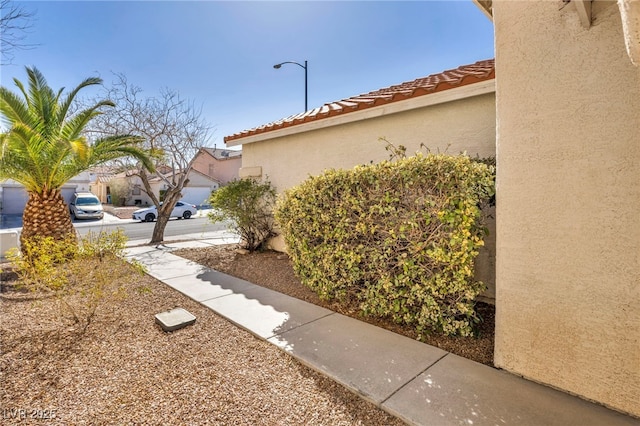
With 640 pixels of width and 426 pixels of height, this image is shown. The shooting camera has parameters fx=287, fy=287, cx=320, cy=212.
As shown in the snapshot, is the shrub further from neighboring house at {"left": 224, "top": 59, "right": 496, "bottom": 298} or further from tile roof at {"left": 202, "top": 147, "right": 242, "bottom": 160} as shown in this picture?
tile roof at {"left": 202, "top": 147, "right": 242, "bottom": 160}

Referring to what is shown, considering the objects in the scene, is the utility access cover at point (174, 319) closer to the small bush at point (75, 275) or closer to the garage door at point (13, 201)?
the small bush at point (75, 275)

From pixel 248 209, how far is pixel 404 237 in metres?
5.89

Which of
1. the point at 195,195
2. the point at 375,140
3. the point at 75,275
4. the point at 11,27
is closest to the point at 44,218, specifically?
the point at 75,275

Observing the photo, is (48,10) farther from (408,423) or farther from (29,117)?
(408,423)

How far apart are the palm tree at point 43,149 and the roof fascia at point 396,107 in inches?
192

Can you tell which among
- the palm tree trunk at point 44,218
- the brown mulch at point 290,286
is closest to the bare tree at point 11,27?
the palm tree trunk at point 44,218

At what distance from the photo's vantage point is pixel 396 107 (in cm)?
559

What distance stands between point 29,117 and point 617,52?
10682mm

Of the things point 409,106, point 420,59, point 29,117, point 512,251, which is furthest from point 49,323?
point 420,59

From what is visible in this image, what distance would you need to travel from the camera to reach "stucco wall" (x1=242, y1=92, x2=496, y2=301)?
486 cm

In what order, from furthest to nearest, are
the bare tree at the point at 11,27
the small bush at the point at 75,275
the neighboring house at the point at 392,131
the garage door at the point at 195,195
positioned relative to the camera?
the garage door at the point at 195,195, the bare tree at the point at 11,27, the neighboring house at the point at 392,131, the small bush at the point at 75,275

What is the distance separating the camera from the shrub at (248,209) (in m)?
8.62

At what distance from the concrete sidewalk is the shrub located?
391 centimetres

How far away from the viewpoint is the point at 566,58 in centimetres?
269
